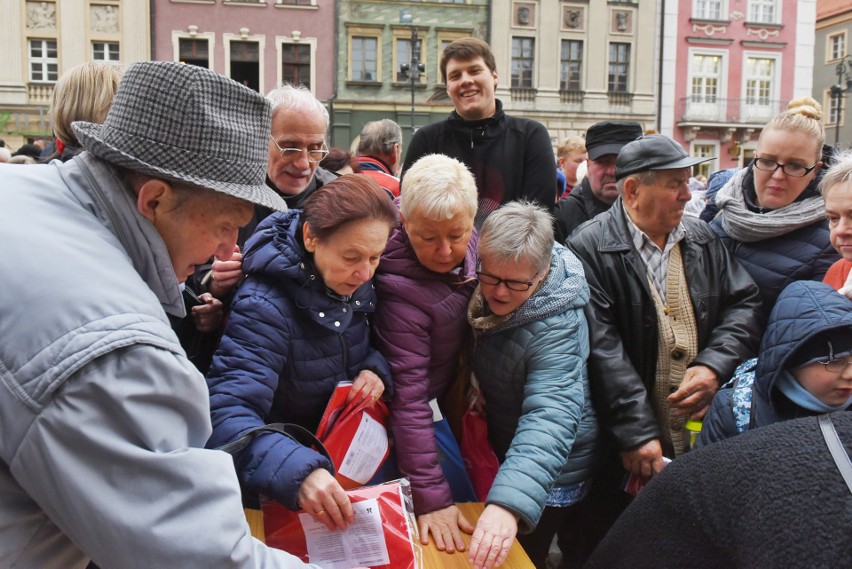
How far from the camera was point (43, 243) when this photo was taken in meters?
0.98

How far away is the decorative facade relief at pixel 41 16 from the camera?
66.4 ft

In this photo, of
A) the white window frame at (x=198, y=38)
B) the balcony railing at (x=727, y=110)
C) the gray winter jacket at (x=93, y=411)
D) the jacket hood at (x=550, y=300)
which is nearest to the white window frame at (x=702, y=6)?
the balcony railing at (x=727, y=110)

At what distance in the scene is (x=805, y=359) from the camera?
1.74 m

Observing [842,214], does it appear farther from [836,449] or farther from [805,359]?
[836,449]

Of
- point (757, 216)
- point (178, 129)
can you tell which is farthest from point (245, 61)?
point (178, 129)

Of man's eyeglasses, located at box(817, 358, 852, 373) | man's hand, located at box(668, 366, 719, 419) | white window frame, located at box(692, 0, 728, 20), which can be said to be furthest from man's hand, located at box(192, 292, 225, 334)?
white window frame, located at box(692, 0, 728, 20)

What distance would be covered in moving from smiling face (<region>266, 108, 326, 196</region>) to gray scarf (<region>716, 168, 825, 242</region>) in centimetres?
160

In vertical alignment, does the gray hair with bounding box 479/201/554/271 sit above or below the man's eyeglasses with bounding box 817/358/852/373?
above

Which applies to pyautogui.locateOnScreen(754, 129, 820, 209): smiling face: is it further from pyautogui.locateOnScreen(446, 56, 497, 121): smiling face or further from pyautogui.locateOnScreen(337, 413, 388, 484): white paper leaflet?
pyautogui.locateOnScreen(337, 413, 388, 484): white paper leaflet

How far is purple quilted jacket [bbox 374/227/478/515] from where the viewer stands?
6.32 feet

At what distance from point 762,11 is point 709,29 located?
7.78 feet

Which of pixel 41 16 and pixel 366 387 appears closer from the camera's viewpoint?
pixel 366 387

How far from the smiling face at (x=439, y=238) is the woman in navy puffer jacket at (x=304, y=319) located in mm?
102

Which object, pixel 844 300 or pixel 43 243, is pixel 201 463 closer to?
pixel 43 243
